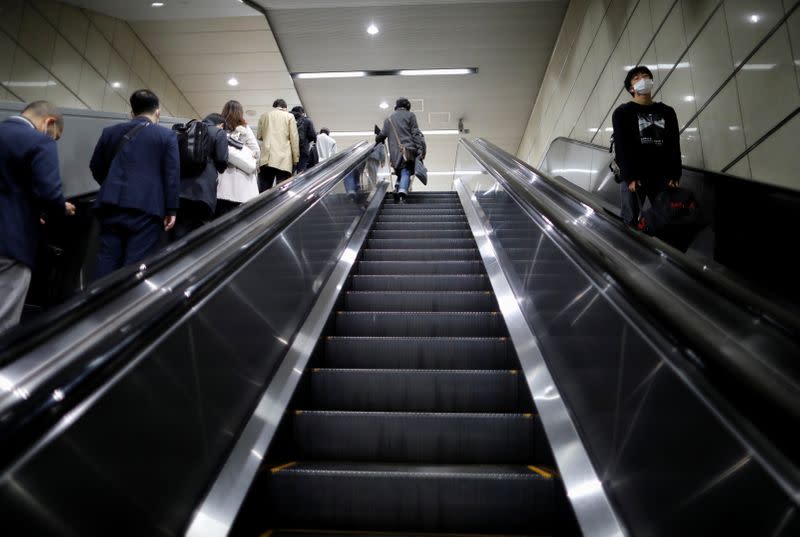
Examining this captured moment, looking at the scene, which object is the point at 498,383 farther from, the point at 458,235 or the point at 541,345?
the point at 458,235

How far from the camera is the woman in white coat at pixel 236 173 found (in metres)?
4.09

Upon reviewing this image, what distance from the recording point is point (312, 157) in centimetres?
766

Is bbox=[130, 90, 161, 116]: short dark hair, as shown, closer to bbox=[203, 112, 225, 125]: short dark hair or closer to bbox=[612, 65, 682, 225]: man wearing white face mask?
bbox=[203, 112, 225, 125]: short dark hair

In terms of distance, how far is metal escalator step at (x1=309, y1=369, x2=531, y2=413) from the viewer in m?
2.41

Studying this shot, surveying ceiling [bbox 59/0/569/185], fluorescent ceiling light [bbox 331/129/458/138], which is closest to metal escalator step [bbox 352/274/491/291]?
ceiling [bbox 59/0/569/185]

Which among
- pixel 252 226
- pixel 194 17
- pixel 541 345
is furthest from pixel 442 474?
pixel 194 17

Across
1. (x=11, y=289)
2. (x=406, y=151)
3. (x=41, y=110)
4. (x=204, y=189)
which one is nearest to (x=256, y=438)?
(x=11, y=289)

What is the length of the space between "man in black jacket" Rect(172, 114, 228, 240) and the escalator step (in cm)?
203

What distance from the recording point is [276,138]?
18.3ft

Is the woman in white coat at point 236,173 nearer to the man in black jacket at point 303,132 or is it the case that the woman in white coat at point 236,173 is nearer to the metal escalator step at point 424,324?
the metal escalator step at point 424,324

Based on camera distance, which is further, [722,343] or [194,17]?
[194,17]

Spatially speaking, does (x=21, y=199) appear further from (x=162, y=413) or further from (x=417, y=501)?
(x=417, y=501)

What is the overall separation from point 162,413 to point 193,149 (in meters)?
2.49

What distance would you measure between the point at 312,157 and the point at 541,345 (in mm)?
5872
